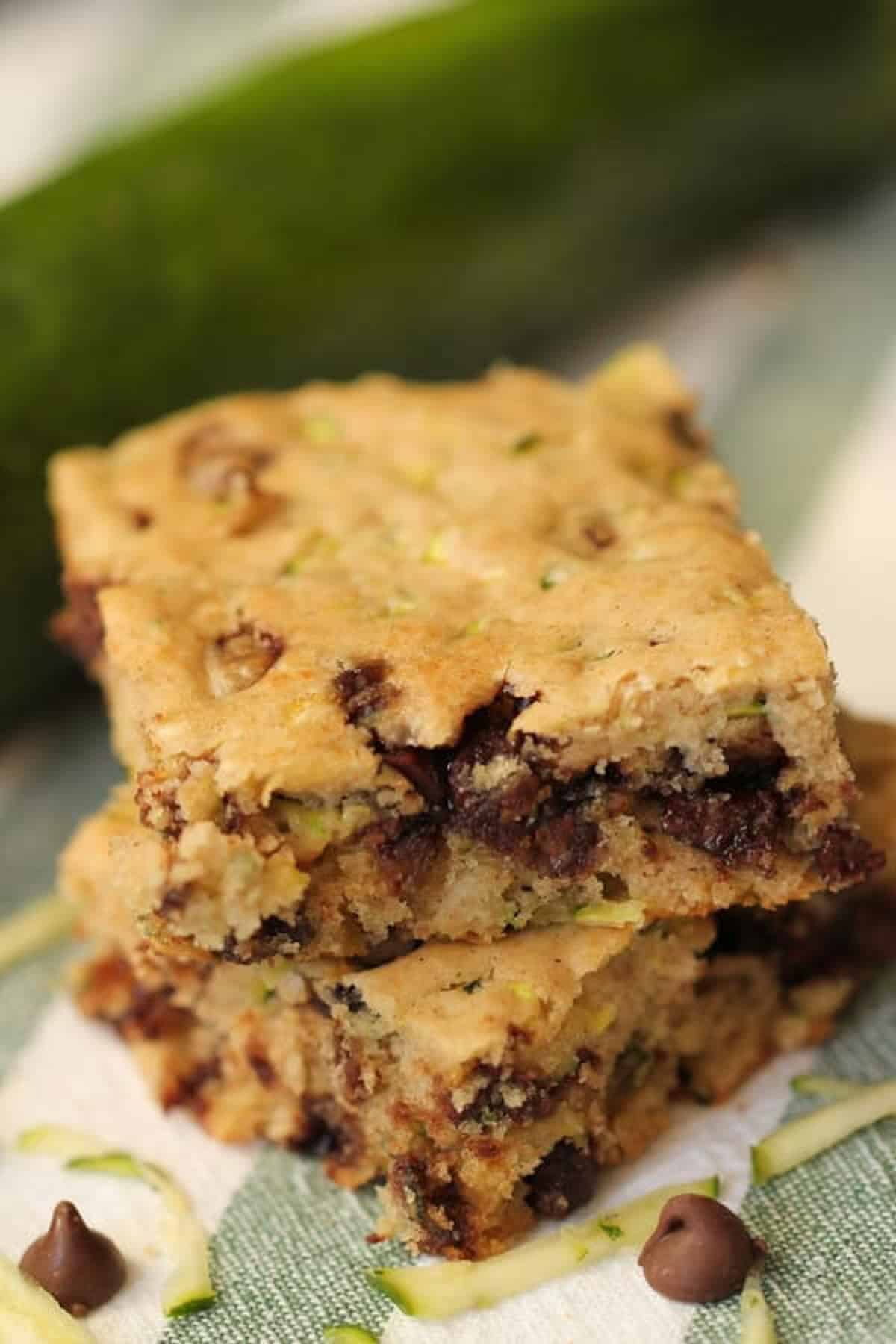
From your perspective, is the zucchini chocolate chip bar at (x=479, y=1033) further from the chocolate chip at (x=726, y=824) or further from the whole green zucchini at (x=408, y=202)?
the whole green zucchini at (x=408, y=202)

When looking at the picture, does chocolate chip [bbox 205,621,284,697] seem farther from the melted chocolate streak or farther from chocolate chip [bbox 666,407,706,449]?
chocolate chip [bbox 666,407,706,449]

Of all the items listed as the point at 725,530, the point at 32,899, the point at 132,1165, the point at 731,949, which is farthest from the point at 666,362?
the point at 132,1165

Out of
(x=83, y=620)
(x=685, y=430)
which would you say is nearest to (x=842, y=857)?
(x=685, y=430)

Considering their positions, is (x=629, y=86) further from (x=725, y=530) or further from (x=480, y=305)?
(x=725, y=530)

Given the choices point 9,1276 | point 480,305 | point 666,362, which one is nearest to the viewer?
Result: point 9,1276

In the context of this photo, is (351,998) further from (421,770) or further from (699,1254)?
(699,1254)

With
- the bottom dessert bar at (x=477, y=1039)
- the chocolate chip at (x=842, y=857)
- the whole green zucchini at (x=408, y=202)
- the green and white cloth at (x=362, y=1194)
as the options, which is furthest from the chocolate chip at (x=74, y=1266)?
the whole green zucchini at (x=408, y=202)

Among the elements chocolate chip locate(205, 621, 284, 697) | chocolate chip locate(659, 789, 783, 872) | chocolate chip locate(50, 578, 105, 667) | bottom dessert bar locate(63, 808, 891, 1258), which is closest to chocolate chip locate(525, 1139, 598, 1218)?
bottom dessert bar locate(63, 808, 891, 1258)
